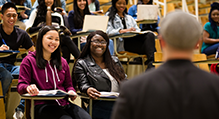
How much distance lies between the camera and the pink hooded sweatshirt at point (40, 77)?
5.65ft

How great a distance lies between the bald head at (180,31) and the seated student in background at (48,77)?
1.08 metres

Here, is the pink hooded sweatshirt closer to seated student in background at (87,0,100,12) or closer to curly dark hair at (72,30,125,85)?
curly dark hair at (72,30,125,85)

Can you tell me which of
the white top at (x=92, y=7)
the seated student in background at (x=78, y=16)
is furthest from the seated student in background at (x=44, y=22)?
the white top at (x=92, y=7)

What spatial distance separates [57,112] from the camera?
1.67 m

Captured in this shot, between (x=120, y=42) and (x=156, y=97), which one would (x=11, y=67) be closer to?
(x=120, y=42)

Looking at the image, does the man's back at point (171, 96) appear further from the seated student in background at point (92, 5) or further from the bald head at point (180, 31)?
the seated student in background at point (92, 5)

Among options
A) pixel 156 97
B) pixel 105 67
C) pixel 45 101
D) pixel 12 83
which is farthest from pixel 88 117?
pixel 156 97

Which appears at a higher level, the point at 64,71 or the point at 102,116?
the point at 64,71

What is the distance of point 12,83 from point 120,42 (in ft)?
4.24

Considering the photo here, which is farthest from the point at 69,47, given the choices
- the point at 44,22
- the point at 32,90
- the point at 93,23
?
the point at 32,90

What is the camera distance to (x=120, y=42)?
3.12 m

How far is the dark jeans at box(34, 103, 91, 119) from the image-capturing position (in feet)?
5.41

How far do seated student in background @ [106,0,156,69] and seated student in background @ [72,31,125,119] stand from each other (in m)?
0.71

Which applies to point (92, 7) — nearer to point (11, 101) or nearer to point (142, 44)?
point (142, 44)
